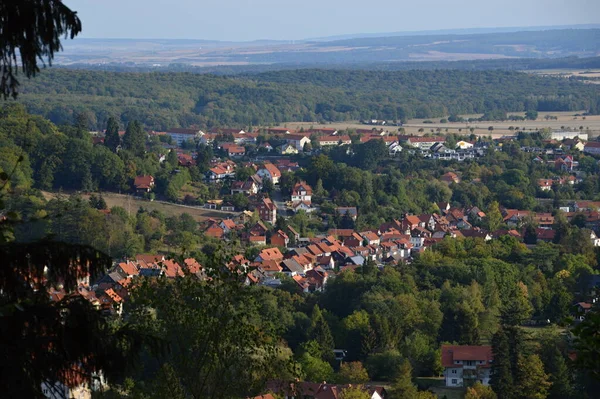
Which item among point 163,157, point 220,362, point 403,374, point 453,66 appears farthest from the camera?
point 453,66

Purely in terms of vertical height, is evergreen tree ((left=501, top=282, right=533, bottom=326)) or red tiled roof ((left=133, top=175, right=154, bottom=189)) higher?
evergreen tree ((left=501, top=282, right=533, bottom=326))

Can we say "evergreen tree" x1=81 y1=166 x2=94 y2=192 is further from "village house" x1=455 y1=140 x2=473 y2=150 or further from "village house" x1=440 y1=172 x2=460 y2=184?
"village house" x1=455 y1=140 x2=473 y2=150

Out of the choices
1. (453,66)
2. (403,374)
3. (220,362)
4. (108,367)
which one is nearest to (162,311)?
(220,362)

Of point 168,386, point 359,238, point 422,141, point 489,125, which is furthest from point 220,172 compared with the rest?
point 168,386

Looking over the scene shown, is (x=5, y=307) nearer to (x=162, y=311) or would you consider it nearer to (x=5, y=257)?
(x=5, y=257)

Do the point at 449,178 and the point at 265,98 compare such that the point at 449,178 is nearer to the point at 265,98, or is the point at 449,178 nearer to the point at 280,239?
the point at 280,239

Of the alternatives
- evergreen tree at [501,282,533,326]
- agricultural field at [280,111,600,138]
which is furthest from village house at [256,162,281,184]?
agricultural field at [280,111,600,138]
